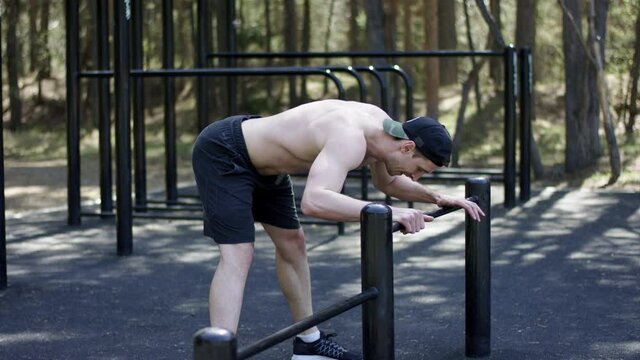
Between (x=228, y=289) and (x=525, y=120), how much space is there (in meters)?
6.19

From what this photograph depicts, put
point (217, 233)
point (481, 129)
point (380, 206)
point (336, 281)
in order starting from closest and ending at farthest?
point (380, 206) < point (217, 233) < point (336, 281) < point (481, 129)

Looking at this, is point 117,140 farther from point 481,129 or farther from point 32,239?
point 481,129

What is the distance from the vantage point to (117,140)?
7.54 meters

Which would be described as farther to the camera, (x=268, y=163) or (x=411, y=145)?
(x=268, y=163)

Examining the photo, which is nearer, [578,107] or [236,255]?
[236,255]

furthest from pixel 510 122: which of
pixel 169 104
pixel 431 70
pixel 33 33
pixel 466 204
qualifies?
pixel 33 33

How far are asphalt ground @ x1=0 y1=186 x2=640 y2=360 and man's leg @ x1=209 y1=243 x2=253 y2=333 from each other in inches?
31.0

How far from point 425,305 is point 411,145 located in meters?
2.13

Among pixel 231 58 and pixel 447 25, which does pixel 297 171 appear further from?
pixel 447 25

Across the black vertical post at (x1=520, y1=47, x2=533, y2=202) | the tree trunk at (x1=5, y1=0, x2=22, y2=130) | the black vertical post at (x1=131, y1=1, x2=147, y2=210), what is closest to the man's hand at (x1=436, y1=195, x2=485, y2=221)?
the black vertical post at (x1=131, y1=1, x2=147, y2=210)

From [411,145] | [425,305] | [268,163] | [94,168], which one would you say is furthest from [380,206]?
[94,168]

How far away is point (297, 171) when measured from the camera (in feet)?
13.7

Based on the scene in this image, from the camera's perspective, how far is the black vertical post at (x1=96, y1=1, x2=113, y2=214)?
894 cm

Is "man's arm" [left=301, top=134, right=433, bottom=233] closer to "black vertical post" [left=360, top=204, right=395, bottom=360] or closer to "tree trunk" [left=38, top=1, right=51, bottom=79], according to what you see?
"black vertical post" [left=360, top=204, right=395, bottom=360]
